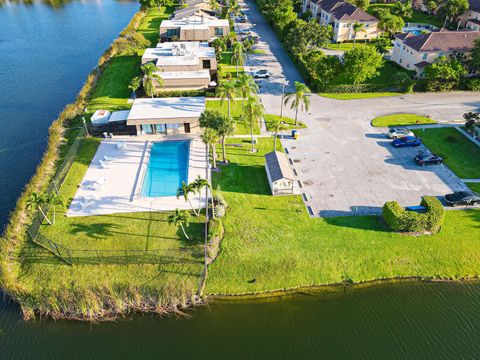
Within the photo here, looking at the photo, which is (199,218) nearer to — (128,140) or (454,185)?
(128,140)

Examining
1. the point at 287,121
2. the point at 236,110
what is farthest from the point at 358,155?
the point at 236,110

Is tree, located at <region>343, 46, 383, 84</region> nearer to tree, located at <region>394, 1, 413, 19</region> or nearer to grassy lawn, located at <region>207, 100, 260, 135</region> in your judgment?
grassy lawn, located at <region>207, 100, 260, 135</region>

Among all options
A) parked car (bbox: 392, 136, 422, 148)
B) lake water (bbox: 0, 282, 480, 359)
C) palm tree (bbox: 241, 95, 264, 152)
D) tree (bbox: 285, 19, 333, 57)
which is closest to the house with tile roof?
tree (bbox: 285, 19, 333, 57)

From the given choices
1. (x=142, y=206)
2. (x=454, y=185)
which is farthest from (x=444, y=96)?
(x=142, y=206)

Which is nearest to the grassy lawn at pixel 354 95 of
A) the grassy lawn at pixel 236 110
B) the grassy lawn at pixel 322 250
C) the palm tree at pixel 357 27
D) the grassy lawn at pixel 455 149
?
the grassy lawn at pixel 455 149

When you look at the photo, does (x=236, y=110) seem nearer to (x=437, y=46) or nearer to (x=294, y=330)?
(x=294, y=330)
